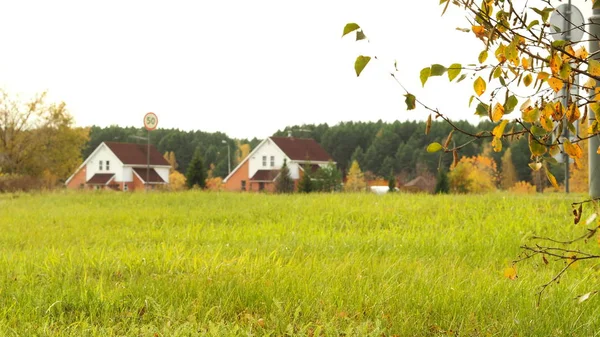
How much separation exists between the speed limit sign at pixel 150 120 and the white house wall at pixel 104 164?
45.6 metres

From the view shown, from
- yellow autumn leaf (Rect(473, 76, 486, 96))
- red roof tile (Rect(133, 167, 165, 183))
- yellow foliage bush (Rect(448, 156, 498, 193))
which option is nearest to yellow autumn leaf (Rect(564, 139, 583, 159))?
yellow autumn leaf (Rect(473, 76, 486, 96))

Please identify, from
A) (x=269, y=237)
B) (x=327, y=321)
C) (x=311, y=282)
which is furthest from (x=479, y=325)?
(x=269, y=237)

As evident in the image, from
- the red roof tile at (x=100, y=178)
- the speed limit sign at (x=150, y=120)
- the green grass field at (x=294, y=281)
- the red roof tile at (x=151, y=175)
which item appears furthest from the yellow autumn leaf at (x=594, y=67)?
the red roof tile at (x=100, y=178)

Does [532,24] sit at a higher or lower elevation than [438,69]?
higher

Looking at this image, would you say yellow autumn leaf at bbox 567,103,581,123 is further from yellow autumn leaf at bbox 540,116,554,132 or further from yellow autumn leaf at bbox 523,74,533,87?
yellow autumn leaf at bbox 523,74,533,87

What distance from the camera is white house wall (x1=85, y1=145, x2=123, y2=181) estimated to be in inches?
2689

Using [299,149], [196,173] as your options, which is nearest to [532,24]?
[196,173]

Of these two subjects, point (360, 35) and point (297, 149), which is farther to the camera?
point (297, 149)

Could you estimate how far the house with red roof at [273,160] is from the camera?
63.8 meters

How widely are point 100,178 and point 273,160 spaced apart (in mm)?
20197

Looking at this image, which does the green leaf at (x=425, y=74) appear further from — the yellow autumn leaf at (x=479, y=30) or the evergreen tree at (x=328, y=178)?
the evergreen tree at (x=328, y=178)

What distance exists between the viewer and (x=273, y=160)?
65.2m

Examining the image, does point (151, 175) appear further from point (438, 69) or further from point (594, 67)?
point (594, 67)

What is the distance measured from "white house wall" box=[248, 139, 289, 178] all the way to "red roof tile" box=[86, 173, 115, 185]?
1588 cm
